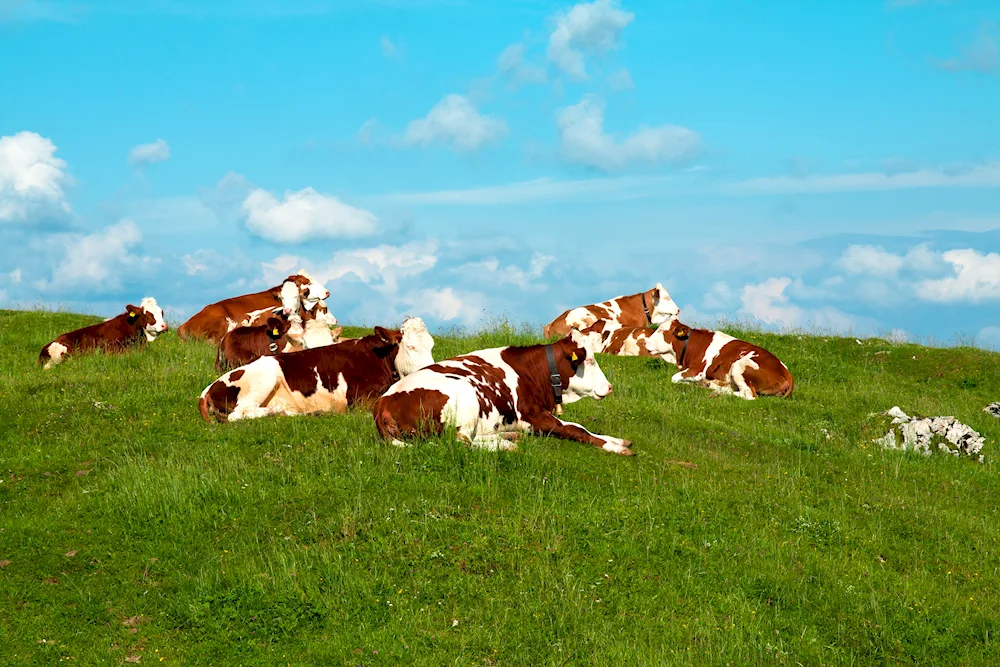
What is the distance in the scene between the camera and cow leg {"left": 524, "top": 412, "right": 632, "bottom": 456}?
13.8 meters

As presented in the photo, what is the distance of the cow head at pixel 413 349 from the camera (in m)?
16.0

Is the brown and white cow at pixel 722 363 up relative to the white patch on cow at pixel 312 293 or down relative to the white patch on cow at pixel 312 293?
down

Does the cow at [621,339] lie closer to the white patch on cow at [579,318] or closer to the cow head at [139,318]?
the white patch on cow at [579,318]

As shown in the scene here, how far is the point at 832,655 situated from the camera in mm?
9297

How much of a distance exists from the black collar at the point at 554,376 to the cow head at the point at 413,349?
8.23ft

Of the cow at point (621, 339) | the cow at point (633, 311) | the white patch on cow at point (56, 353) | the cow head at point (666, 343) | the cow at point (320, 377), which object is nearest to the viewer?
the cow at point (320, 377)

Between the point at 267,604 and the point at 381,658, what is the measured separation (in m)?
1.47

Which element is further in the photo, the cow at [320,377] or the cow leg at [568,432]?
the cow at [320,377]

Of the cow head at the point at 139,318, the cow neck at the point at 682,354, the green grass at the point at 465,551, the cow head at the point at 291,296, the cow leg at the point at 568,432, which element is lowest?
the green grass at the point at 465,551

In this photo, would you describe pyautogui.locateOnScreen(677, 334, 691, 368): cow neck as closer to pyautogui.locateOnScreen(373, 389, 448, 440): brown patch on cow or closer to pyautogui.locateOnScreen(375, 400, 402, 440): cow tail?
pyautogui.locateOnScreen(373, 389, 448, 440): brown patch on cow

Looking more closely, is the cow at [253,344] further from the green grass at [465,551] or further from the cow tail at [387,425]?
the cow tail at [387,425]

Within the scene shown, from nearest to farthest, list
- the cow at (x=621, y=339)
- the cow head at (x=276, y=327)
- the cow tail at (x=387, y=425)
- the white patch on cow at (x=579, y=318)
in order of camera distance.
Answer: the cow tail at (x=387, y=425) → the cow head at (x=276, y=327) → the cow at (x=621, y=339) → the white patch on cow at (x=579, y=318)

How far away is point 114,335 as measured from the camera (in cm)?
2362

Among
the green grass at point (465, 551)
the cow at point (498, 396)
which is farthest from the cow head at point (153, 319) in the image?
the cow at point (498, 396)
